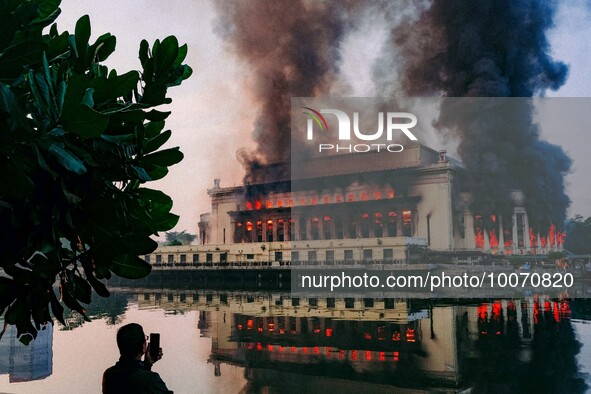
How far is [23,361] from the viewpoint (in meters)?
14.8

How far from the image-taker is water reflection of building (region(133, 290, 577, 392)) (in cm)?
1512

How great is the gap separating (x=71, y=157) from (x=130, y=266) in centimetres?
42

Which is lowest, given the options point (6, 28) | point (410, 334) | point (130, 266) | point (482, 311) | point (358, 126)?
point (410, 334)

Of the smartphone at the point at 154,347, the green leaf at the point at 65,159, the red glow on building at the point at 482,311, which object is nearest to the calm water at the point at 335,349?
the red glow on building at the point at 482,311

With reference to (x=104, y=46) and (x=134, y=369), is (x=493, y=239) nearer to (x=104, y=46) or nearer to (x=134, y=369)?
(x=134, y=369)

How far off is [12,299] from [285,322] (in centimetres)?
2374

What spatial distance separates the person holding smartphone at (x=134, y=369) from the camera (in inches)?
90.7

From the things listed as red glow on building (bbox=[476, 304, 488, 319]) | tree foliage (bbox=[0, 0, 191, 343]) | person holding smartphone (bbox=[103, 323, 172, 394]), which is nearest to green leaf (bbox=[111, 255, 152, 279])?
tree foliage (bbox=[0, 0, 191, 343])

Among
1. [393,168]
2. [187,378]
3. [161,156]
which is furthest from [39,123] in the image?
[393,168]

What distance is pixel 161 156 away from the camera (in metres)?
1.62

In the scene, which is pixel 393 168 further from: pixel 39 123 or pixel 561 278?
pixel 39 123

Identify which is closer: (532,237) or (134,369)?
(134,369)

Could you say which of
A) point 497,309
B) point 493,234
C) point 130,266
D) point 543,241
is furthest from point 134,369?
point 543,241

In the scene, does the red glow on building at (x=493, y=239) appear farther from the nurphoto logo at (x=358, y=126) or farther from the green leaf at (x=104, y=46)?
the green leaf at (x=104, y=46)
